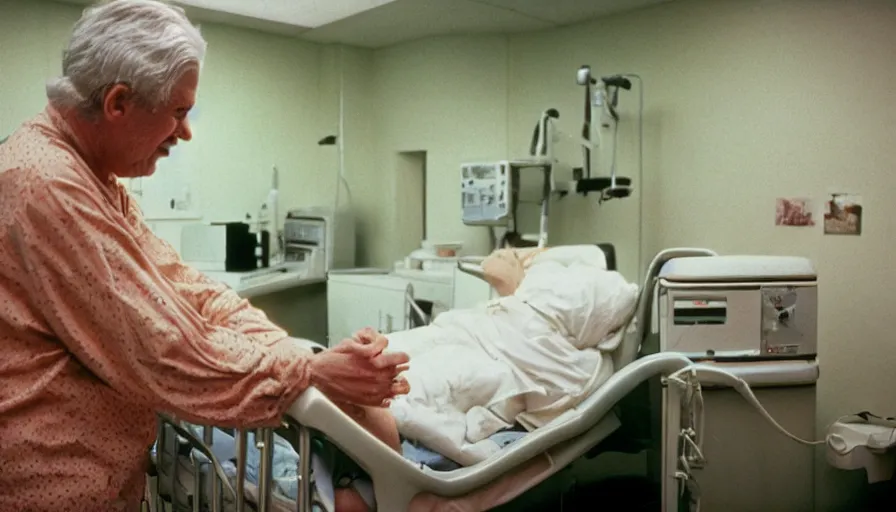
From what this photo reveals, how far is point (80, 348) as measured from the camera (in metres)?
0.97

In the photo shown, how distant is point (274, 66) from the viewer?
16.0ft

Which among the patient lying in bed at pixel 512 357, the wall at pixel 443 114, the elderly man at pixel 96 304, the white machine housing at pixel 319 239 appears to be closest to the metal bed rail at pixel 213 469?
the elderly man at pixel 96 304

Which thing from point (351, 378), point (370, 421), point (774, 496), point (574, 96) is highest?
point (574, 96)

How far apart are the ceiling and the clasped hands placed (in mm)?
3063

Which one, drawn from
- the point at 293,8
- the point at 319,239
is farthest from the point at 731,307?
the point at 293,8

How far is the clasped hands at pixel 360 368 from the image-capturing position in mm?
1159

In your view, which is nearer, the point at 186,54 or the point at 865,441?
the point at 186,54

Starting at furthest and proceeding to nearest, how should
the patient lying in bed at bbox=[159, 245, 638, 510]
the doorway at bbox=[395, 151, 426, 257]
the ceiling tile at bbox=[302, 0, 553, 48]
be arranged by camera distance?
the doorway at bbox=[395, 151, 426, 257] → the ceiling tile at bbox=[302, 0, 553, 48] → the patient lying in bed at bbox=[159, 245, 638, 510]

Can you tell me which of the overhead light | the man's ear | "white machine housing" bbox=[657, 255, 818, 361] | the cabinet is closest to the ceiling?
the overhead light

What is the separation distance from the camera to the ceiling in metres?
3.98

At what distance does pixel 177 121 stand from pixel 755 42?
2.97 m

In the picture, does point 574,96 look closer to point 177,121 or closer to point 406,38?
point 406,38

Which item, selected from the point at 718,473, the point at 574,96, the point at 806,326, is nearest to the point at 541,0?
the point at 574,96

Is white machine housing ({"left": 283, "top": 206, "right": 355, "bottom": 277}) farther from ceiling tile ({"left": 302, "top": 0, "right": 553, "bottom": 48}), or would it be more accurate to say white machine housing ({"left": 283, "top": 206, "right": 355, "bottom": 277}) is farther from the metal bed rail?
the metal bed rail
